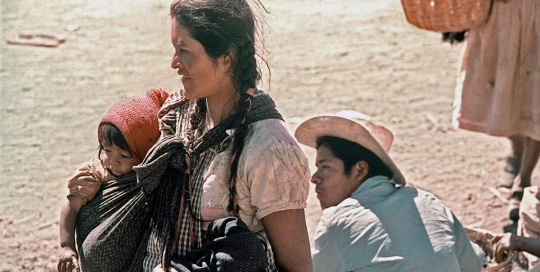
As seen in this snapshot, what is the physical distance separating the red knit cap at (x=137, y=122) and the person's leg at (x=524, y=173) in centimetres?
314

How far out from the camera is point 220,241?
248 cm

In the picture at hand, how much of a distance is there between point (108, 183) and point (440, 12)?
2713 millimetres

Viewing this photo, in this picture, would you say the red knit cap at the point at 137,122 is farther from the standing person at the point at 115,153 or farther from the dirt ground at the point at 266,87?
the dirt ground at the point at 266,87

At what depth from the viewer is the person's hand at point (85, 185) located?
3043 mm

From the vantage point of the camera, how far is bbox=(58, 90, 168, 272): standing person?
9.72ft

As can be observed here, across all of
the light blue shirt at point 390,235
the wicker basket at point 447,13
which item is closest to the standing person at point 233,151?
the light blue shirt at point 390,235

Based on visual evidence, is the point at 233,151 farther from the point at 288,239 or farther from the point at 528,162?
the point at 528,162

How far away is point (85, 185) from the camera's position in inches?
120

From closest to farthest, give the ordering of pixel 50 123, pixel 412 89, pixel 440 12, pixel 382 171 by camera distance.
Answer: pixel 382 171 < pixel 440 12 < pixel 50 123 < pixel 412 89

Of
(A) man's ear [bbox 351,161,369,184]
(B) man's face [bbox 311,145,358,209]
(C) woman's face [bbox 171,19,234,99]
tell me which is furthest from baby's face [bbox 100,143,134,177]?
(A) man's ear [bbox 351,161,369,184]

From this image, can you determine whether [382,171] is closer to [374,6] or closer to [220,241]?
[220,241]

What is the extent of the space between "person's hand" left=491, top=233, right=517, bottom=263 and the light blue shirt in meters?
0.24

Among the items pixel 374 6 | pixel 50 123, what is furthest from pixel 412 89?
pixel 50 123

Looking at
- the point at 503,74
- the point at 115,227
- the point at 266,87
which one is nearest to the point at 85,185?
the point at 115,227
